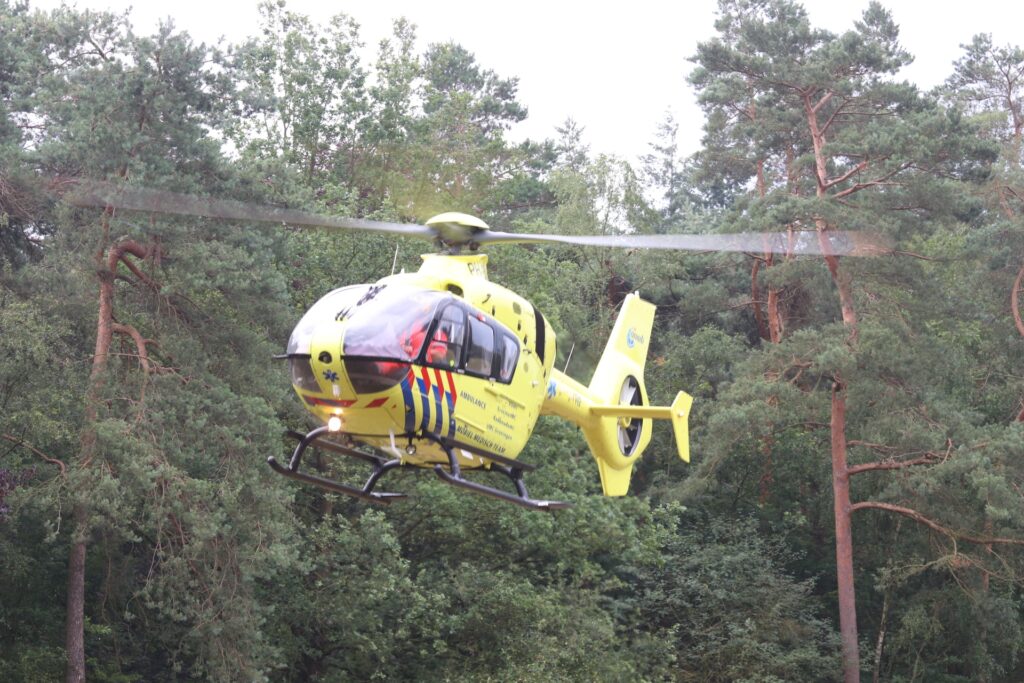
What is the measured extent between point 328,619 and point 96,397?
5.05m

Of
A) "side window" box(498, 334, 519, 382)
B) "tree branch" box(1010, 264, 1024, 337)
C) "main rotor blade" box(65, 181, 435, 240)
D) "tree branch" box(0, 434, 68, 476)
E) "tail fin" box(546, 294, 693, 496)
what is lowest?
"tree branch" box(0, 434, 68, 476)

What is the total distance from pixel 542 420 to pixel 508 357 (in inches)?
445

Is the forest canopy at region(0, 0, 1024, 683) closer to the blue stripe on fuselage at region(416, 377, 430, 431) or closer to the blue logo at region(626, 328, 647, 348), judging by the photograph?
the blue logo at region(626, 328, 647, 348)

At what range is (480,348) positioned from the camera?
11859 millimetres

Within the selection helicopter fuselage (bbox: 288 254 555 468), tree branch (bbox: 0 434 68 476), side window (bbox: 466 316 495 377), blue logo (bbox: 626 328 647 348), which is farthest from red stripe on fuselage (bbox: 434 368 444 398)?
tree branch (bbox: 0 434 68 476)

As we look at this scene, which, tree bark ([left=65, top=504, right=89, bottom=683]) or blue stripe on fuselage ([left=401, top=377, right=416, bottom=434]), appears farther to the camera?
tree bark ([left=65, top=504, right=89, bottom=683])

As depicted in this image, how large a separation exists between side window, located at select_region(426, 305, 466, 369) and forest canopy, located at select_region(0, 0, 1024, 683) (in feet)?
25.5

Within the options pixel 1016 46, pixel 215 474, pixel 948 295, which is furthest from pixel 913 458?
pixel 1016 46

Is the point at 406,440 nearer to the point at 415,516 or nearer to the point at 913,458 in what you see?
the point at 415,516

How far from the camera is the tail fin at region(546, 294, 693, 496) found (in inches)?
580

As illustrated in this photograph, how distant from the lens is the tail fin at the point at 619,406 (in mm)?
14734

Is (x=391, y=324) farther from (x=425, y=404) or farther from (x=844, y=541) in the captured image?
(x=844, y=541)

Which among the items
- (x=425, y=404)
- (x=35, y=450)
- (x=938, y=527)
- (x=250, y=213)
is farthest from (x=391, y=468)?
(x=938, y=527)

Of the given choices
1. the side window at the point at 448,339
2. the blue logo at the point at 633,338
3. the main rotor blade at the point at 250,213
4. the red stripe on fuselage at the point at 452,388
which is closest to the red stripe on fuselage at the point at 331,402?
the side window at the point at 448,339
